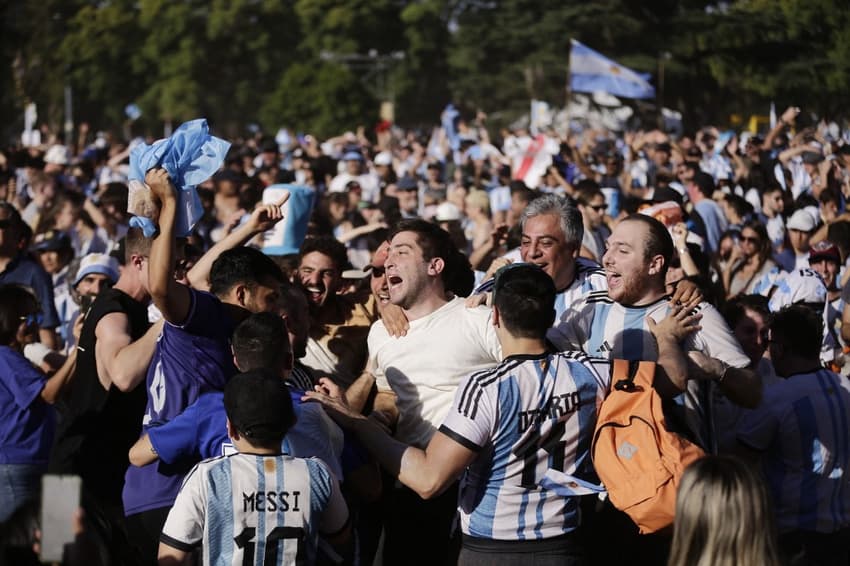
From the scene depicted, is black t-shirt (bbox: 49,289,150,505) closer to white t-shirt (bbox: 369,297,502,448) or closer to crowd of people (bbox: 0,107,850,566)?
crowd of people (bbox: 0,107,850,566)

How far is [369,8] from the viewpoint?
332 feet

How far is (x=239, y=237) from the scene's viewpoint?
18.6ft

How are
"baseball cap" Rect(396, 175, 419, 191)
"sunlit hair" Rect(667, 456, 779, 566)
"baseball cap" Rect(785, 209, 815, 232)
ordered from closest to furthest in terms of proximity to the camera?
"sunlit hair" Rect(667, 456, 779, 566) → "baseball cap" Rect(785, 209, 815, 232) → "baseball cap" Rect(396, 175, 419, 191)

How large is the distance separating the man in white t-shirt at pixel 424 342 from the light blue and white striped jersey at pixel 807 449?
1.39m

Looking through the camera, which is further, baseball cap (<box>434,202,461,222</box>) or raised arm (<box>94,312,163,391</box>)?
baseball cap (<box>434,202,461,222</box>)

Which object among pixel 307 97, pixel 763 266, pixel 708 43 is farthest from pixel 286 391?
pixel 307 97

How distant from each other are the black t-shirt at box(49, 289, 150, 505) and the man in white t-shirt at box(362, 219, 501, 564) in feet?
3.71

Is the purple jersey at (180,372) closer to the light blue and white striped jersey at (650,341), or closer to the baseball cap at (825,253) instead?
the light blue and white striped jersey at (650,341)

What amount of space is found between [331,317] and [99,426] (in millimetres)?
1557

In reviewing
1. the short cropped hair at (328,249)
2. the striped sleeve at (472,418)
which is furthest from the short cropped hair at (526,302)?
the short cropped hair at (328,249)

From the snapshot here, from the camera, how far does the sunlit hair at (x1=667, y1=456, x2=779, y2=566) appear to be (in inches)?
150

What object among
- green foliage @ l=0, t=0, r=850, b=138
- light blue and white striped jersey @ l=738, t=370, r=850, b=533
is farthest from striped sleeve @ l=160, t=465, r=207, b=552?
green foliage @ l=0, t=0, r=850, b=138

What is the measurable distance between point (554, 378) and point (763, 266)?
657cm

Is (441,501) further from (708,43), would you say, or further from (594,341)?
(708,43)
